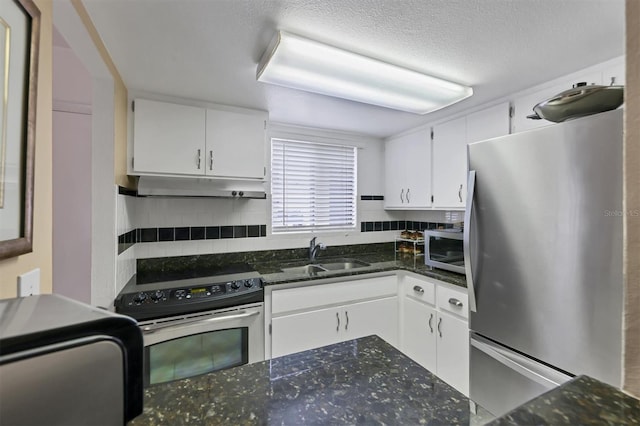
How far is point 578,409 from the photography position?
0.42 m

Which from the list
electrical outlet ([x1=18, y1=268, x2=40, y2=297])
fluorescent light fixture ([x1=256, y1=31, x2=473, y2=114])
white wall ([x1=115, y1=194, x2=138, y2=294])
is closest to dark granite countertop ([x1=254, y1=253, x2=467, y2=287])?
white wall ([x1=115, y1=194, x2=138, y2=294])

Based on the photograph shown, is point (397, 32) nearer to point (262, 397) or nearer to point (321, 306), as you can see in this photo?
point (262, 397)

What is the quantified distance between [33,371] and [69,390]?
4 centimetres

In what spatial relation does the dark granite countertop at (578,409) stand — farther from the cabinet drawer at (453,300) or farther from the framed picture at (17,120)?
the cabinet drawer at (453,300)

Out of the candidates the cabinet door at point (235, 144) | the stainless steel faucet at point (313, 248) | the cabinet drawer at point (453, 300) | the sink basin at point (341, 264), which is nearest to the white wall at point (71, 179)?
the cabinet door at point (235, 144)

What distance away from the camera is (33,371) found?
26 cm

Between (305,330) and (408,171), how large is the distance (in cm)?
174

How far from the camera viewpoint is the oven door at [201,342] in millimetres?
1658

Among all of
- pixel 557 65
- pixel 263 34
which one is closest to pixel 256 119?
pixel 263 34

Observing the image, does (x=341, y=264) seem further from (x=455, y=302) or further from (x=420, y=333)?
(x=455, y=302)

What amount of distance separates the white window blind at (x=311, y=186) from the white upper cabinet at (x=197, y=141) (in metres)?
0.45

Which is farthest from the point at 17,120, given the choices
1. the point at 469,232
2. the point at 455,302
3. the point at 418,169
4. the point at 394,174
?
the point at 394,174

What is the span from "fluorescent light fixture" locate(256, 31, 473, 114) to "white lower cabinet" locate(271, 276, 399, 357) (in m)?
1.36

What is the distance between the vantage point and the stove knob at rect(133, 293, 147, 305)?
64.3 inches
